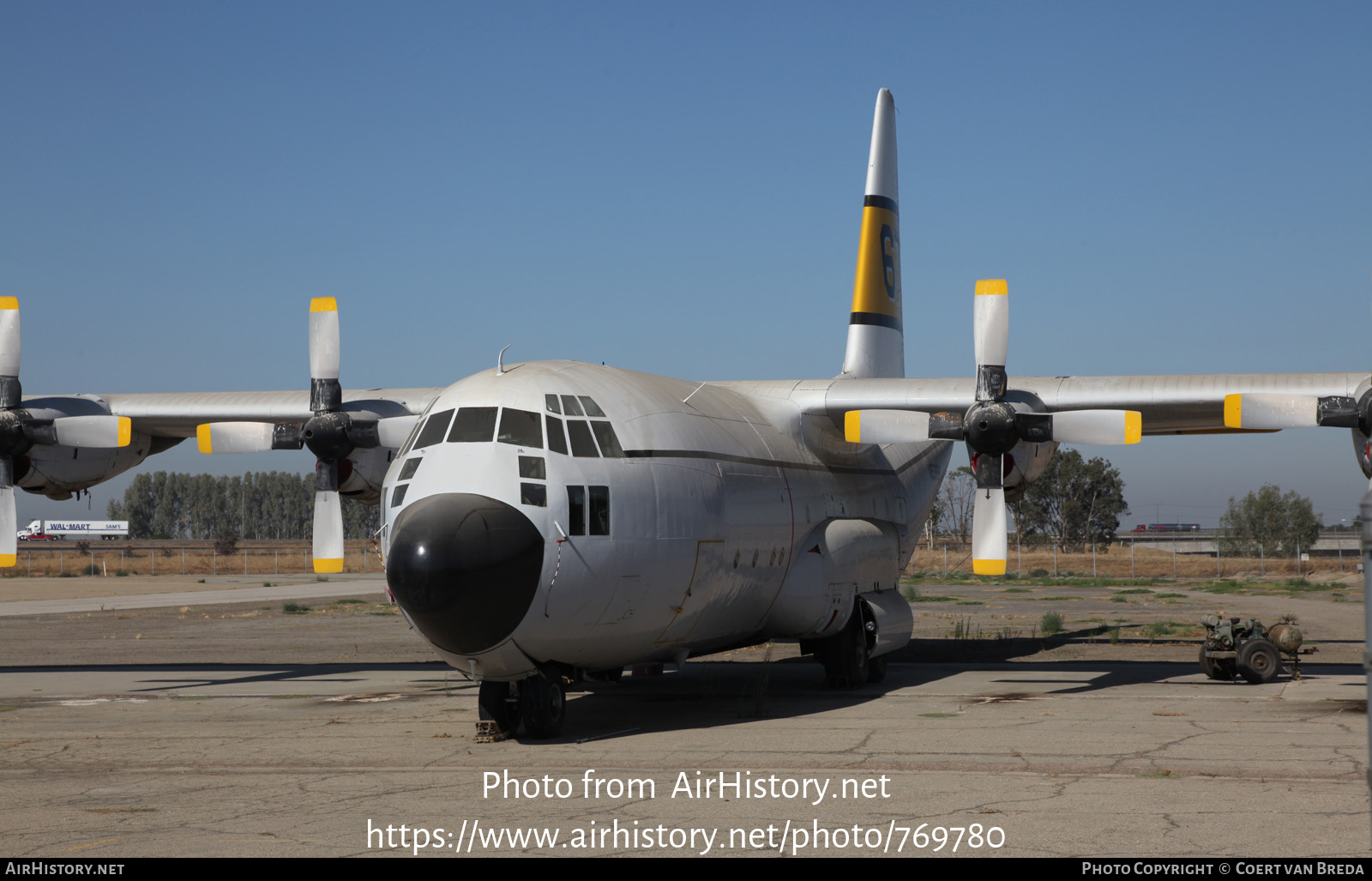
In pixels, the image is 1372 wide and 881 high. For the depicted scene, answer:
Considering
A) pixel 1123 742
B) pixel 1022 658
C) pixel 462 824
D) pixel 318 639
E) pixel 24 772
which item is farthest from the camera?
pixel 318 639

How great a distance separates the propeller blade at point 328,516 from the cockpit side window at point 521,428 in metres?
5.52

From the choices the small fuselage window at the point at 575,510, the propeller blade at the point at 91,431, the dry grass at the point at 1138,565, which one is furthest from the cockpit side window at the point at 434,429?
the dry grass at the point at 1138,565

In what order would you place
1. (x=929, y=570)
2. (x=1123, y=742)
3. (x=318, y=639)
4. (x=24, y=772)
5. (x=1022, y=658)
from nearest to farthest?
(x=24, y=772)
(x=1123, y=742)
(x=1022, y=658)
(x=318, y=639)
(x=929, y=570)

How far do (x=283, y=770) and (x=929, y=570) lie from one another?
5726 centimetres

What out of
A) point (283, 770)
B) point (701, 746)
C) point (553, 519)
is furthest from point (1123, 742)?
point (283, 770)

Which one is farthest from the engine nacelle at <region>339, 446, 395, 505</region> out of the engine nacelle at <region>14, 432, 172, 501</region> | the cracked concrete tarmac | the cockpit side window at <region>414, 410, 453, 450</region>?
the cockpit side window at <region>414, 410, 453, 450</region>

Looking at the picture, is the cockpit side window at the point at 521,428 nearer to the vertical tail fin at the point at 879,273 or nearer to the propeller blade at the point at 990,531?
the propeller blade at the point at 990,531

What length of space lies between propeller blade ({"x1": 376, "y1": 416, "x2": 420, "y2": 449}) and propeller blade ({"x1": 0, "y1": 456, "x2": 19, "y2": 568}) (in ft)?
19.3

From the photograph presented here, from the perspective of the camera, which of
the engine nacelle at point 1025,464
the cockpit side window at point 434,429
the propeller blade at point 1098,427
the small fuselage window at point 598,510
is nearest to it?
the small fuselage window at point 598,510

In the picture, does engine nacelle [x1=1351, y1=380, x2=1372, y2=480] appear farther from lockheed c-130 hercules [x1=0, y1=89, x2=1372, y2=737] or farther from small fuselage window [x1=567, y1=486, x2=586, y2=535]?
small fuselage window [x1=567, y1=486, x2=586, y2=535]

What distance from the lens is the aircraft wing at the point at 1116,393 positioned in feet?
49.7

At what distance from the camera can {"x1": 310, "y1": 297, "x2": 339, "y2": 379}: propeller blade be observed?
1644 cm

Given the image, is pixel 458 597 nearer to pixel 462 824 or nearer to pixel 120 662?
pixel 462 824

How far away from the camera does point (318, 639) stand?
25.5 m
